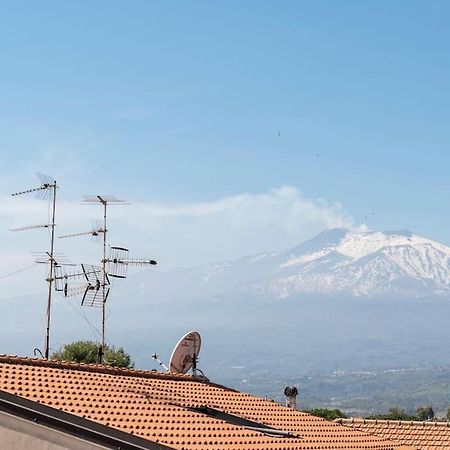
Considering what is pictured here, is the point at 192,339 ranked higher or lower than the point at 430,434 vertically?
higher

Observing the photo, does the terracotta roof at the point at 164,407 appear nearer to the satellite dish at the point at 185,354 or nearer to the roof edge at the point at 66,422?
the roof edge at the point at 66,422

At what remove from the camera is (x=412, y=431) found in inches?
1257

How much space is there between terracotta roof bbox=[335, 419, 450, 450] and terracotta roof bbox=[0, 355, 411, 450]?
323 inches

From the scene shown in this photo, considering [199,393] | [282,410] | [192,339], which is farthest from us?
[192,339]

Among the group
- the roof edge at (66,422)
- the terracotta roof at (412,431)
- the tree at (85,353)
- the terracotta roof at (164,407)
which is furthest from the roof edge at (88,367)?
the tree at (85,353)

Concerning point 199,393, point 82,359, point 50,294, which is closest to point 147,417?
point 199,393

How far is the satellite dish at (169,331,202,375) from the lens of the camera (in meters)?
24.9

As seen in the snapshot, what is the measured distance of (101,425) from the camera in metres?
15.0

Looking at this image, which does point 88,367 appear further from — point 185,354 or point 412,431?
point 412,431

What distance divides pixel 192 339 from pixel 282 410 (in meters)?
3.37

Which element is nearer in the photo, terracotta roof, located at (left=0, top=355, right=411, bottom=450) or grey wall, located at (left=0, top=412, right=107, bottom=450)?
grey wall, located at (left=0, top=412, right=107, bottom=450)

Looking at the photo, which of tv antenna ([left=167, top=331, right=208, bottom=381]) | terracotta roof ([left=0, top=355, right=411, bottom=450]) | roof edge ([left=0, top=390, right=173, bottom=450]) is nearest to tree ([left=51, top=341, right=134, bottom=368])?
tv antenna ([left=167, top=331, right=208, bottom=381])

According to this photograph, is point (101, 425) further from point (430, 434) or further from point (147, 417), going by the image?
point (430, 434)

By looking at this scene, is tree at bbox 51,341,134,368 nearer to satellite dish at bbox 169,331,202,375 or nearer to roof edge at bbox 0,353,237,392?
satellite dish at bbox 169,331,202,375
